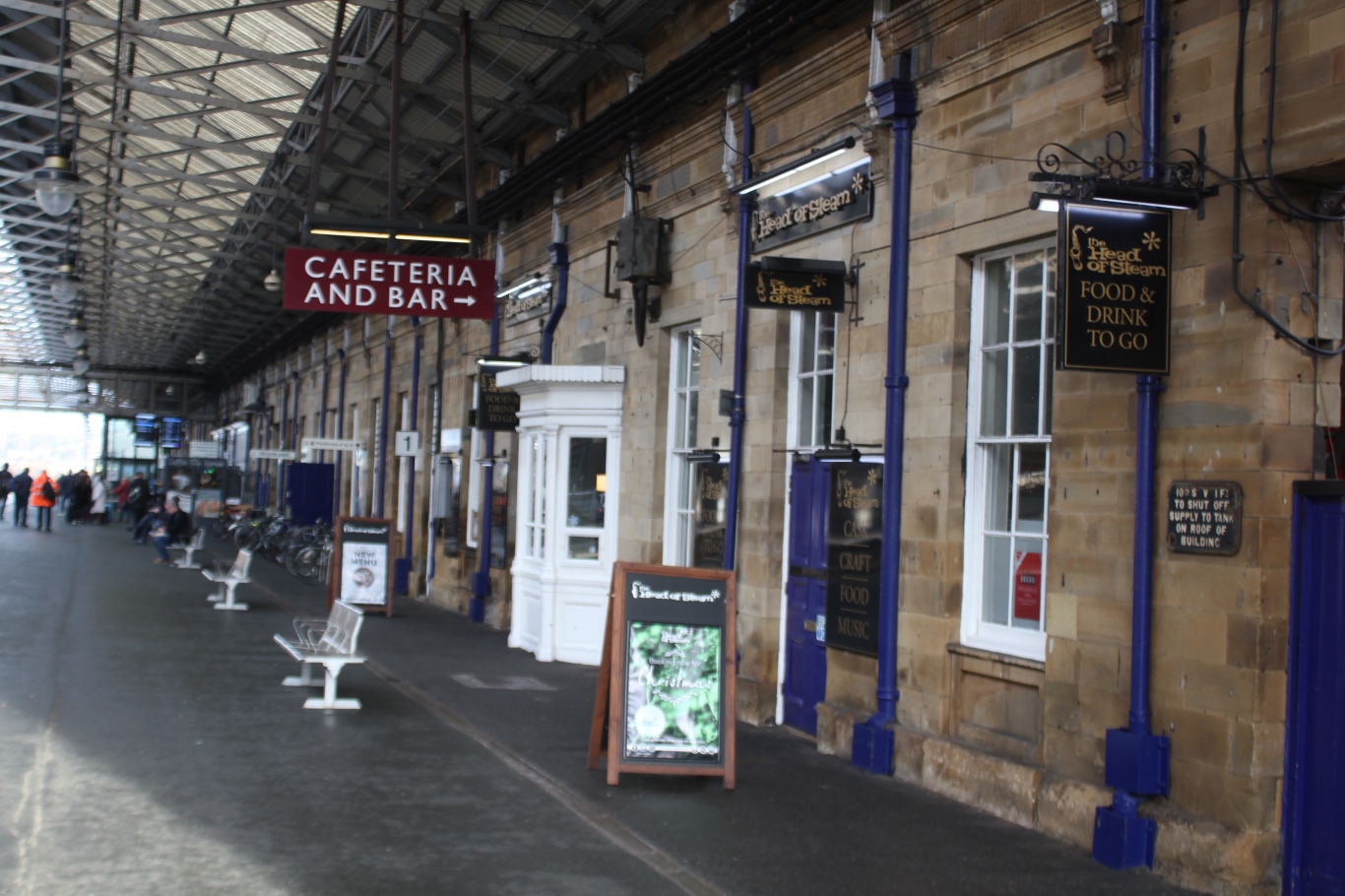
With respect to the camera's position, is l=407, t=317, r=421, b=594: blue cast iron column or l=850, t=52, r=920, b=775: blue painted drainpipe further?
l=407, t=317, r=421, b=594: blue cast iron column

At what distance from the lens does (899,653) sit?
8.81 meters

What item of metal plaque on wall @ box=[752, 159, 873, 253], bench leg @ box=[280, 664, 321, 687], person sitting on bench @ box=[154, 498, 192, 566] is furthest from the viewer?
person sitting on bench @ box=[154, 498, 192, 566]

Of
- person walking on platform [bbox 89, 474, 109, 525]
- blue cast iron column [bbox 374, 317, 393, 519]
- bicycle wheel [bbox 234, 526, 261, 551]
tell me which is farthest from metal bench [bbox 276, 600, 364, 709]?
person walking on platform [bbox 89, 474, 109, 525]

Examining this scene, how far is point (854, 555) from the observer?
9.51 meters

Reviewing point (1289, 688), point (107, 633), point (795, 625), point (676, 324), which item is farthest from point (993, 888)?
point (107, 633)

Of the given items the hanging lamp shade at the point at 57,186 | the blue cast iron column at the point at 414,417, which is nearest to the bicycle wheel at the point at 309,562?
the blue cast iron column at the point at 414,417

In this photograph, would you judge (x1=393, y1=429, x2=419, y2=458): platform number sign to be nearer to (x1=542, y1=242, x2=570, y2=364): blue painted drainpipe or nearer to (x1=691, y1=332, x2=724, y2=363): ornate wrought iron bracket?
(x1=542, y1=242, x2=570, y2=364): blue painted drainpipe

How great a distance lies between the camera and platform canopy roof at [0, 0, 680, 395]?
15.1 m

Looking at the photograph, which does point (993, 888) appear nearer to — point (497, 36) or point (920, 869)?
point (920, 869)

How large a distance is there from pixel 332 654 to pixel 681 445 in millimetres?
4236

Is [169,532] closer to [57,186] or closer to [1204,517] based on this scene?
[57,186]

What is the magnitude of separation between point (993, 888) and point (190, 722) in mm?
6068

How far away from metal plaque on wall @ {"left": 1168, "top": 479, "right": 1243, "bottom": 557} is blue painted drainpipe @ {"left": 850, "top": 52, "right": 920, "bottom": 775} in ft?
8.21

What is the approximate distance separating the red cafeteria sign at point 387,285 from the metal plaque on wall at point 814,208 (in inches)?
105
